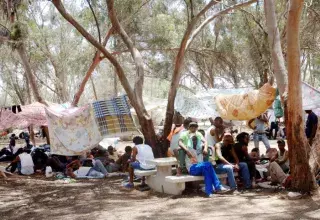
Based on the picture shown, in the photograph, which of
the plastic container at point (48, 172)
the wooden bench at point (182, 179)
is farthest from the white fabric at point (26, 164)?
the wooden bench at point (182, 179)

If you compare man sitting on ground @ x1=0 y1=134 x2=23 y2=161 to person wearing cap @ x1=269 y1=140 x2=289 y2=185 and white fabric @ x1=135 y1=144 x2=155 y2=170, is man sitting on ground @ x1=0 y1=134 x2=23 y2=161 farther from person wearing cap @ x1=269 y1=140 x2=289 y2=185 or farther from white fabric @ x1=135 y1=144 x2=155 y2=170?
person wearing cap @ x1=269 y1=140 x2=289 y2=185

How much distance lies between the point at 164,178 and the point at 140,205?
0.97 metres

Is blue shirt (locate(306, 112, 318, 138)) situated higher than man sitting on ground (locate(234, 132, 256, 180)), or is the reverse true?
blue shirt (locate(306, 112, 318, 138))

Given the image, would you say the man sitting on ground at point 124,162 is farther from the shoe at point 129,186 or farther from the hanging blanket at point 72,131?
the shoe at point 129,186

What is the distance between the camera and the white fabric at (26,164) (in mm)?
10773

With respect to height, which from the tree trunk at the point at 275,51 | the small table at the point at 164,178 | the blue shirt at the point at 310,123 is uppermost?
the tree trunk at the point at 275,51

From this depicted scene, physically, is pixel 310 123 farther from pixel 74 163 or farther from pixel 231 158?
pixel 74 163

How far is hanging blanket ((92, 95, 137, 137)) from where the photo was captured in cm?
1027

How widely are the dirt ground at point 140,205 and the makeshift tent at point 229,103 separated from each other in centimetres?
212

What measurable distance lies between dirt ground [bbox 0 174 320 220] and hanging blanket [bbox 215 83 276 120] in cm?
208

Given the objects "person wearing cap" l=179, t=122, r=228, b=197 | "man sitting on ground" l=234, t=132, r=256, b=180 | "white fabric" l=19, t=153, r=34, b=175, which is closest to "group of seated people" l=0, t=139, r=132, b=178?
"white fabric" l=19, t=153, r=34, b=175

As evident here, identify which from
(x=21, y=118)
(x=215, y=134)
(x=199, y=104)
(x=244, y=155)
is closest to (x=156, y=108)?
(x=21, y=118)

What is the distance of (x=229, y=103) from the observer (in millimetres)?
9383

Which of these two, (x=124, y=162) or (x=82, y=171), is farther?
(x=124, y=162)
